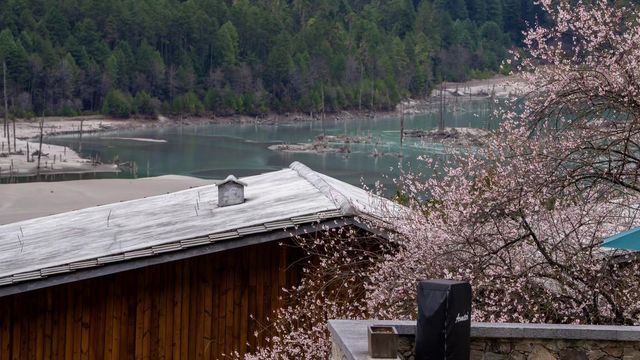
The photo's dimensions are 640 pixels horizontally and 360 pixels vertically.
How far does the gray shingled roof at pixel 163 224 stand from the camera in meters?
9.19

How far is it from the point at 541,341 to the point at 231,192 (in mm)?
5858

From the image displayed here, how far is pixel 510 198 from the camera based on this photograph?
8211mm

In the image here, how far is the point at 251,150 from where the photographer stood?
6462cm

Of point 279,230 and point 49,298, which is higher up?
point 279,230

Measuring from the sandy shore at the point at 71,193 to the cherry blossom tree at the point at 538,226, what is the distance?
2535cm

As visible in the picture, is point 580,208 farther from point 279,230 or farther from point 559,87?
point 279,230

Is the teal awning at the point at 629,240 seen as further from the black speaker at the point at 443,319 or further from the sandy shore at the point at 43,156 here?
the sandy shore at the point at 43,156

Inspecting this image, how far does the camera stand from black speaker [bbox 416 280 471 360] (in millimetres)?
5105

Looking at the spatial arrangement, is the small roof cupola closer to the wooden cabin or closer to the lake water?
the wooden cabin

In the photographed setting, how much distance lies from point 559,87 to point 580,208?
1.07m

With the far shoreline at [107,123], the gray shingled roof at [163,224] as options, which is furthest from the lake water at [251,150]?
the gray shingled roof at [163,224]

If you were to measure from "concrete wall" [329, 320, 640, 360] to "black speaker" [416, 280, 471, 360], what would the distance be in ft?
2.07

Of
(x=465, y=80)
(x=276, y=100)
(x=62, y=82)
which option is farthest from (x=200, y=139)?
(x=465, y=80)

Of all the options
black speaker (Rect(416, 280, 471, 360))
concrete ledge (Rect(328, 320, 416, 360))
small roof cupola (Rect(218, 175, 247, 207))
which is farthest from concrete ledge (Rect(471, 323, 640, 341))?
small roof cupola (Rect(218, 175, 247, 207))
